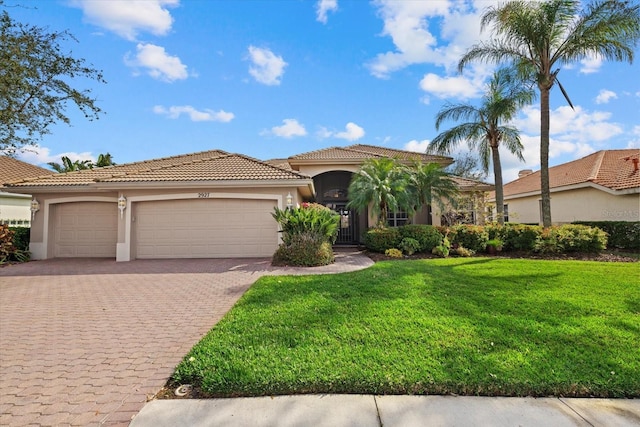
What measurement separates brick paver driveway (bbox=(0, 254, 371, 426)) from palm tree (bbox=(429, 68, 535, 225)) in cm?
1123

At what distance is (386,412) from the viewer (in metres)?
2.82

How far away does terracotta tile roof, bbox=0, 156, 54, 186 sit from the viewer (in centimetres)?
1844

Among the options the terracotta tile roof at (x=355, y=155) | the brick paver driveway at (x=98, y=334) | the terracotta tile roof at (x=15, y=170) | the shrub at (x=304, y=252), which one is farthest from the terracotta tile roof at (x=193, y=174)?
the terracotta tile roof at (x=15, y=170)

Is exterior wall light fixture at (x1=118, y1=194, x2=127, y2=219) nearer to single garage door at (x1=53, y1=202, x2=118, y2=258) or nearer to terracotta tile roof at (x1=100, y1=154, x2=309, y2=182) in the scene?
terracotta tile roof at (x1=100, y1=154, x2=309, y2=182)

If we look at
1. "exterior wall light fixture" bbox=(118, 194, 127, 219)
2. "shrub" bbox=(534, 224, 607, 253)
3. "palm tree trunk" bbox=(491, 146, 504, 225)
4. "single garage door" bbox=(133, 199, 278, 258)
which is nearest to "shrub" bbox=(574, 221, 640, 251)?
"shrub" bbox=(534, 224, 607, 253)

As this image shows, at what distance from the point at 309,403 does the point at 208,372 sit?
3.98ft

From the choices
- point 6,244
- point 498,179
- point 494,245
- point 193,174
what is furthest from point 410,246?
point 6,244

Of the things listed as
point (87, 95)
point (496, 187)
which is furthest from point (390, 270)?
point (87, 95)

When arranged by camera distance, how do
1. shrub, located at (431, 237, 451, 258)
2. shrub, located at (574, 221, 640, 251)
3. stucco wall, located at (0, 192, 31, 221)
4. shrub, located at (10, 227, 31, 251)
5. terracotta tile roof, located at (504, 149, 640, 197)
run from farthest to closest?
stucco wall, located at (0, 192, 31, 221), terracotta tile roof, located at (504, 149, 640, 197), shrub, located at (574, 221, 640, 251), shrub, located at (10, 227, 31, 251), shrub, located at (431, 237, 451, 258)

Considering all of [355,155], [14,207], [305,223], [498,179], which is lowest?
[305,223]

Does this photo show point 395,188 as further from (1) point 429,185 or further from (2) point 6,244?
(2) point 6,244

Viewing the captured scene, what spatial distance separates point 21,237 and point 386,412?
17.4 metres

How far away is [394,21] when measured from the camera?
10.5 m

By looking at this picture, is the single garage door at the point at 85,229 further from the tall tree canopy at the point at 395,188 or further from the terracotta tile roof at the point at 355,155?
the tall tree canopy at the point at 395,188
